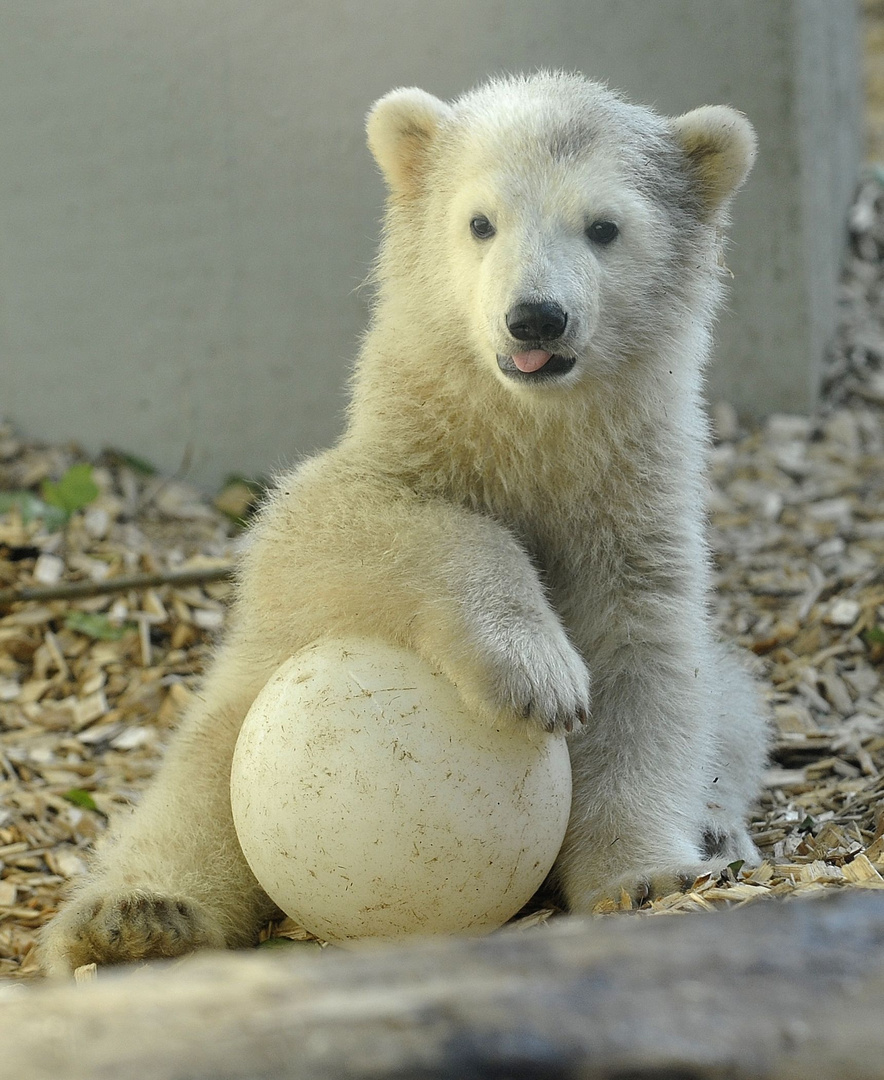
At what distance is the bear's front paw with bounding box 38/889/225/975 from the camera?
3.13 m

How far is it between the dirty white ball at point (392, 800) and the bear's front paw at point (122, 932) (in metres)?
0.29

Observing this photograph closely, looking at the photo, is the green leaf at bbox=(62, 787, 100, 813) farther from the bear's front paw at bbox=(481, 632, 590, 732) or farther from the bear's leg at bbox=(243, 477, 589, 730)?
the bear's front paw at bbox=(481, 632, 590, 732)

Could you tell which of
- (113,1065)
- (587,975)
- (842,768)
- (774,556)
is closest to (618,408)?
Answer: (842,768)

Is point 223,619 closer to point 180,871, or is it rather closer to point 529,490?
point 180,871

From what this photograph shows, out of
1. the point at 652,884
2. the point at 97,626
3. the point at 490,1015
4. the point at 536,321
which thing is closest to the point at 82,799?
the point at 97,626

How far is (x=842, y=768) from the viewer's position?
449cm

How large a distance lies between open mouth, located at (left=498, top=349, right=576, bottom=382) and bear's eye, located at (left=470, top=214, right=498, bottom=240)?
15.5 inches

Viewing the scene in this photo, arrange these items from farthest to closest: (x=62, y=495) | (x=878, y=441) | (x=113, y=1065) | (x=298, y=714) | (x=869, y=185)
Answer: (x=869, y=185) → (x=878, y=441) → (x=62, y=495) → (x=298, y=714) → (x=113, y=1065)

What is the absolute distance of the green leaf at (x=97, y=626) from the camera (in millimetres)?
5477

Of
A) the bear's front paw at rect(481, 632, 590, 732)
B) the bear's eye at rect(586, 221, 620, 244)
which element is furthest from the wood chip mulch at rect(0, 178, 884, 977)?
the bear's eye at rect(586, 221, 620, 244)

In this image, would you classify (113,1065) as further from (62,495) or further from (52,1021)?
(62,495)

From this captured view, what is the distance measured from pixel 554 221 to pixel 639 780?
4.87 feet

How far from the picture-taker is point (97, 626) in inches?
217

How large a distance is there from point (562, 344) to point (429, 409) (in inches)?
19.7
